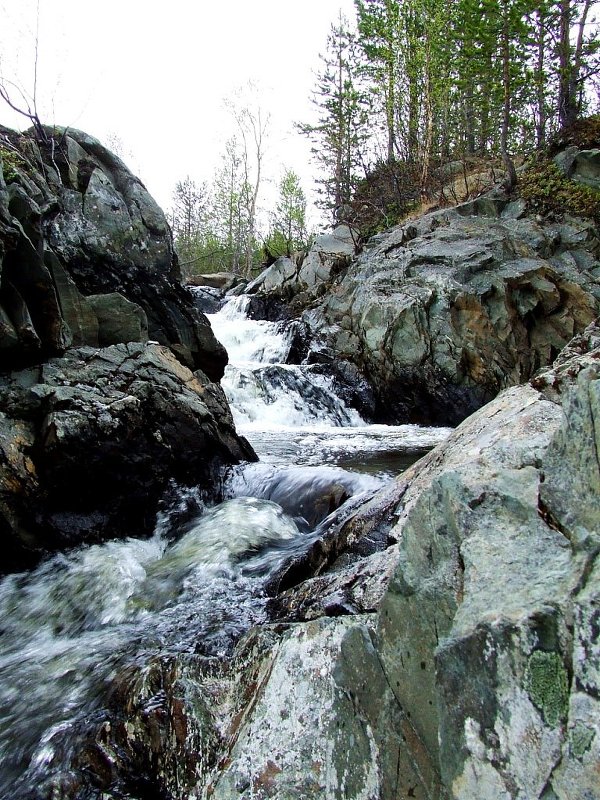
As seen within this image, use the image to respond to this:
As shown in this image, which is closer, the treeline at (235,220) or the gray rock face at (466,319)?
the gray rock face at (466,319)

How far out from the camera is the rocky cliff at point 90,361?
5.55 metres

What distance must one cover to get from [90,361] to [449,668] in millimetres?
6179

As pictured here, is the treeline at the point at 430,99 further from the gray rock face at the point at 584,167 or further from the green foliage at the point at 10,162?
the green foliage at the point at 10,162

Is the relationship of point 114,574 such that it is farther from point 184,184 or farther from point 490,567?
point 184,184

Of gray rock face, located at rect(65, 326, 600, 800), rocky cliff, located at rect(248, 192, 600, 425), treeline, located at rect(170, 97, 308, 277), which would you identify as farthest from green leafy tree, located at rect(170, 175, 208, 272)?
gray rock face, located at rect(65, 326, 600, 800)

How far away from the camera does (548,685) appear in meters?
1.38

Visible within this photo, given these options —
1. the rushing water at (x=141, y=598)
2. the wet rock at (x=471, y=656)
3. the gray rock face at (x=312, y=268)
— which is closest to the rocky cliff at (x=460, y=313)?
the gray rock face at (x=312, y=268)

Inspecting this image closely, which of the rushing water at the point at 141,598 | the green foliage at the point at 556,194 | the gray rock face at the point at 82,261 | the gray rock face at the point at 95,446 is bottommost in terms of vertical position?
the rushing water at the point at 141,598

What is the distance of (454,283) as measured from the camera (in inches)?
535

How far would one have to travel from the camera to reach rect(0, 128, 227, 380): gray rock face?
18.8 ft

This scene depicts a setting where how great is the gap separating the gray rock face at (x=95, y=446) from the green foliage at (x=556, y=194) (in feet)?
Result: 47.5

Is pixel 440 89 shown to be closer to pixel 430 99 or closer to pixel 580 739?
pixel 430 99

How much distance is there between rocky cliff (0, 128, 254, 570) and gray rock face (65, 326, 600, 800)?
3539 millimetres

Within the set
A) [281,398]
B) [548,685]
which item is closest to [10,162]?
[281,398]
